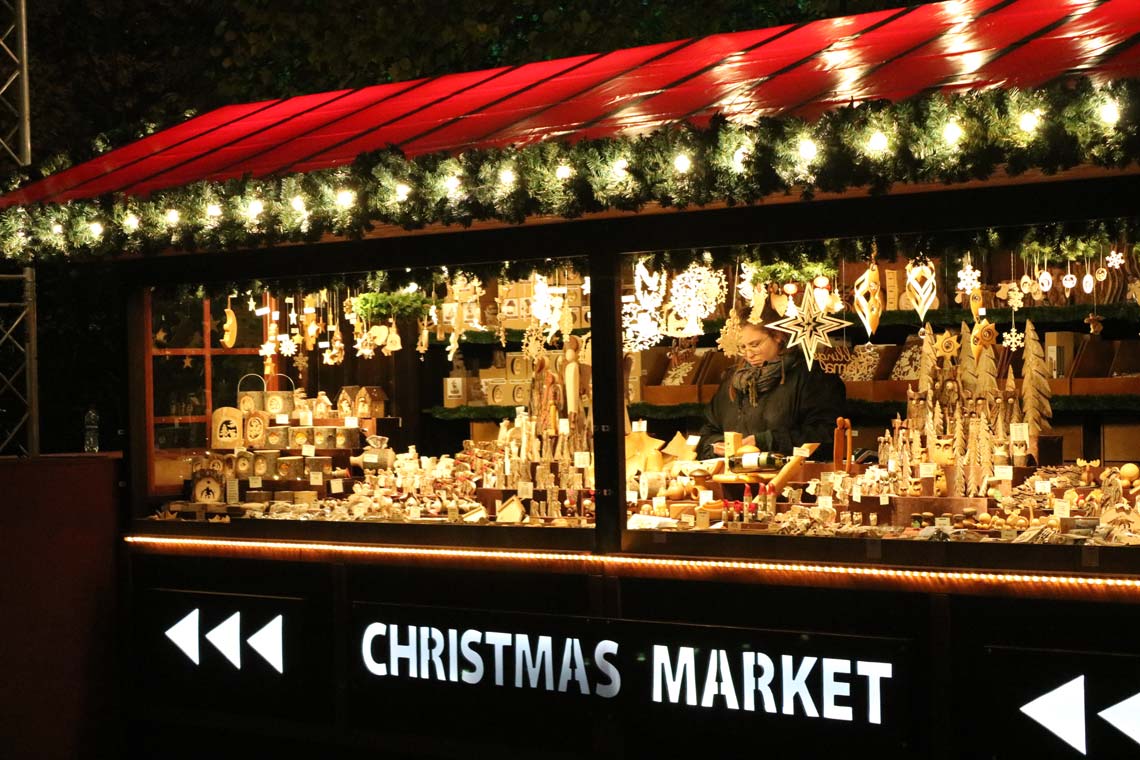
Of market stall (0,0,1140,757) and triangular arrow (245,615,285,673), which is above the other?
market stall (0,0,1140,757)

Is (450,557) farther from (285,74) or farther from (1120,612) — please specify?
(285,74)

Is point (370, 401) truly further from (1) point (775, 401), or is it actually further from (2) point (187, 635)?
(1) point (775, 401)

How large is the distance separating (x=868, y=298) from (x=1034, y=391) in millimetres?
924

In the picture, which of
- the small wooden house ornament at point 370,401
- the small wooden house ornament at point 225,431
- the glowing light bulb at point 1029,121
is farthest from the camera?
the small wooden house ornament at point 370,401

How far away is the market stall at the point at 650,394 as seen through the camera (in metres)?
5.59

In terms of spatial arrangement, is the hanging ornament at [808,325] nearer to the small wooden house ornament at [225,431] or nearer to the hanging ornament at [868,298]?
the hanging ornament at [868,298]

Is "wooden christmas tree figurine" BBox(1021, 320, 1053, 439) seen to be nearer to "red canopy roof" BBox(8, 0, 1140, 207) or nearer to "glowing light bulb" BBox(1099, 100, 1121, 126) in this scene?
"red canopy roof" BBox(8, 0, 1140, 207)

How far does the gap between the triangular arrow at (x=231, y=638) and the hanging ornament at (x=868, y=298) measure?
11.4 feet

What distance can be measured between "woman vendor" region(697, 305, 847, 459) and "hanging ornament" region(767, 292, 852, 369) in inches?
1.5

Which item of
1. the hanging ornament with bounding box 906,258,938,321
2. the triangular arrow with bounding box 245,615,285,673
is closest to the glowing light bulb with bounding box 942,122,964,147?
the hanging ornament with bounding box 906,258,938,321

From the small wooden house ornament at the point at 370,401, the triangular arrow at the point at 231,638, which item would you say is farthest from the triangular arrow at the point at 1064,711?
the small wooden house ornament at the point at 370,401

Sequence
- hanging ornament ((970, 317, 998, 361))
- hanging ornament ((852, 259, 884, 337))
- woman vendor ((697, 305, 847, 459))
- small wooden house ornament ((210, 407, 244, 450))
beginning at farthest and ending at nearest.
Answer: small wooden house ornament ((210, 407, 244, 450)) → woman vendor ((697, 305, 847, 459)) → hanging ornament ((852, 259, 884, 337)) → hanging ornament ((970, 317, 998, 361))

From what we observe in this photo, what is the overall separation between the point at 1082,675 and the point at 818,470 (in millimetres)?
2047

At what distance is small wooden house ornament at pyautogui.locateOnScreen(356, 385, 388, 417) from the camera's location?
843cm
